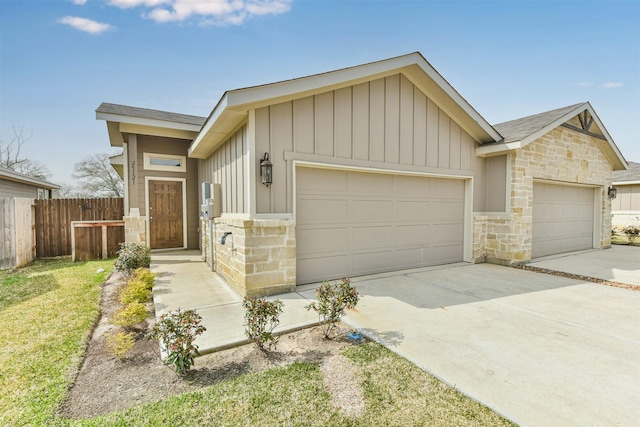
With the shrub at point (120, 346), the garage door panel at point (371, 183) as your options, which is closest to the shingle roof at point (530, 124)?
the garage door panel at point (371, 183)

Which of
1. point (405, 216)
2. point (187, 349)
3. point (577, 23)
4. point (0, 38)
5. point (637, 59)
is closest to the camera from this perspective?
point (187, 349)

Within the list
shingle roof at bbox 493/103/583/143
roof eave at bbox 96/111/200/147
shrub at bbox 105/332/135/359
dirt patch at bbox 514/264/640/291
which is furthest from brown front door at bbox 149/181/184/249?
dirt patch at bbox 514/264/640/291

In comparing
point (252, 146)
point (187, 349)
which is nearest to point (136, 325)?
point (187, 349)

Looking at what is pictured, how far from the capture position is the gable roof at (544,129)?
261 inches

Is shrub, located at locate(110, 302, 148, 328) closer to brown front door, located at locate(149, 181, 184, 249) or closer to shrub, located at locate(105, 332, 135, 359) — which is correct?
shrub, located at locate(105, 332, 135, 359)

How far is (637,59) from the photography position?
7.49 m

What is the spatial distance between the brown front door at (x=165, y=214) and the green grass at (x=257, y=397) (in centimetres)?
522

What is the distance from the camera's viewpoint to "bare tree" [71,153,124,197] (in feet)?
76.9

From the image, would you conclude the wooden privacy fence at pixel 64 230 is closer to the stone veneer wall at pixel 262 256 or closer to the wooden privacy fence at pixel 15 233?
the wooden privacy fence at pixel 15 233

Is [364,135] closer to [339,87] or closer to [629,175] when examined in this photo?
[339,87]

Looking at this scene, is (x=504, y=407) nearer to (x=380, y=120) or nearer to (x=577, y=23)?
(x=380, y=120)

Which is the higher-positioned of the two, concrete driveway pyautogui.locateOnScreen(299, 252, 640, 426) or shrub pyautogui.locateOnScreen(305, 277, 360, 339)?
shrub pyautogui.locateOnScreen(305, 277, 360, 339)

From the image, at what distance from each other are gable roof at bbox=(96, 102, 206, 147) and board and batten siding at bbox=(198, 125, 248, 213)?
1435 millimetres

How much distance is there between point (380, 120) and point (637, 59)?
7.60 m
